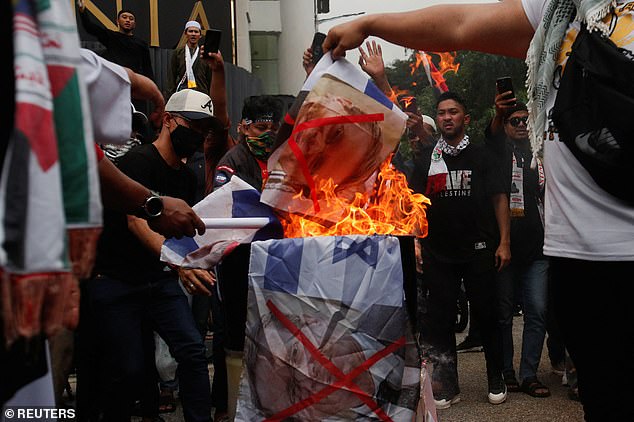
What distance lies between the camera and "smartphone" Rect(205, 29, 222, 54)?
17.2ft

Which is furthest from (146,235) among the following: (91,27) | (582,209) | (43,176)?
(91,27)

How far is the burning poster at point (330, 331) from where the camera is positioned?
10.2 feet

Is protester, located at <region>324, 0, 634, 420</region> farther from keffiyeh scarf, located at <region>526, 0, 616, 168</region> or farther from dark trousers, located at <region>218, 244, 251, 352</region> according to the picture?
dark trousers, located at <region>218, 244, 251, 352</region>

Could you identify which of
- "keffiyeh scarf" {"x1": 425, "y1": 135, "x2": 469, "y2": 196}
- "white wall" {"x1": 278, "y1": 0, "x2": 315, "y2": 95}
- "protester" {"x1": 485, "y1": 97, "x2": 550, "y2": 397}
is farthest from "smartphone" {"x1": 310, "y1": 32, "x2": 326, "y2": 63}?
"white wall" {"x1": 278, "y1": 0, "x2": 315, "y2": 95}

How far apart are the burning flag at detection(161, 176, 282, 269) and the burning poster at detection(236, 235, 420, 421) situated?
0.23 metres

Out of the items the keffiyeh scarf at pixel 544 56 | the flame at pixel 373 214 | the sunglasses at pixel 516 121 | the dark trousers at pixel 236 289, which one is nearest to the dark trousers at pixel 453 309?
the sunglasses at pixel 516 121

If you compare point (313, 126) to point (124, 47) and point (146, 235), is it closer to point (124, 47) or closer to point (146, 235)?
point (146, 235)

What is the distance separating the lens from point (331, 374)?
10.2 ft

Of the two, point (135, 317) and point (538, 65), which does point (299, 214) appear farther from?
point (135, 317)

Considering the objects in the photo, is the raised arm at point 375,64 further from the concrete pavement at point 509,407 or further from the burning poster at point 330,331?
the concrete pavement at point 509,407

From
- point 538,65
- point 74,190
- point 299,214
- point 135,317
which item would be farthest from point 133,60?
point 74,190

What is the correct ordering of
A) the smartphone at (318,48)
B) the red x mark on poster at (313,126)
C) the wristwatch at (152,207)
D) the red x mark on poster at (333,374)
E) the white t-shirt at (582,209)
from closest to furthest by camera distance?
the white t-shirt at (582,209) < the wristwatch at (152,207) < the red x mark on poster at (333,374) < the red x mark on poster at (313,126) < the smartphone at (318,48)

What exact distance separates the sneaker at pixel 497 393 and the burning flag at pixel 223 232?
10.9ft

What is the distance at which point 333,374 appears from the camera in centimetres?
311
